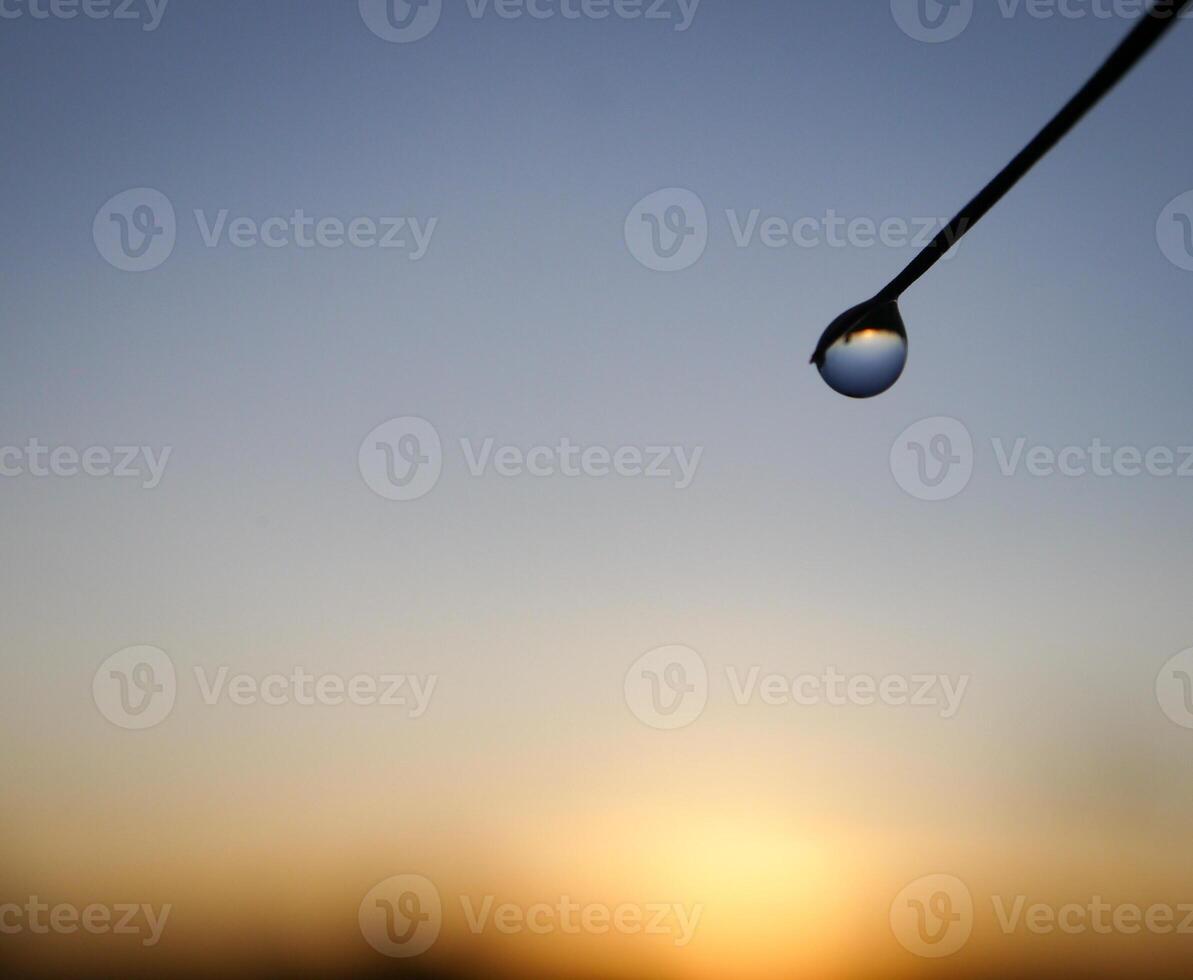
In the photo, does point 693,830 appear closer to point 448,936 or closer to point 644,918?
point 644,918

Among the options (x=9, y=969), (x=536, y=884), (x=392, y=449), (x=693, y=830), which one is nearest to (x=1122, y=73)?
(x=392, y=449)

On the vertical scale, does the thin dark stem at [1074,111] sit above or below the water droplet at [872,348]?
below

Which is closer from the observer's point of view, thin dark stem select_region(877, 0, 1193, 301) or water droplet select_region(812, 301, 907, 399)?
thin dark stem select_region(877, 0, 1193, 301)

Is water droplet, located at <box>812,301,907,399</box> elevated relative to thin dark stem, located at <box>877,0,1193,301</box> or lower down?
elevated

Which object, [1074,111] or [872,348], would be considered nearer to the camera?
[1074,111]

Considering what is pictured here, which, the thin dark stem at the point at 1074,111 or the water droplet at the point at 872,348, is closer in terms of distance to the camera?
the thin dark stem at the point at 1074,111
